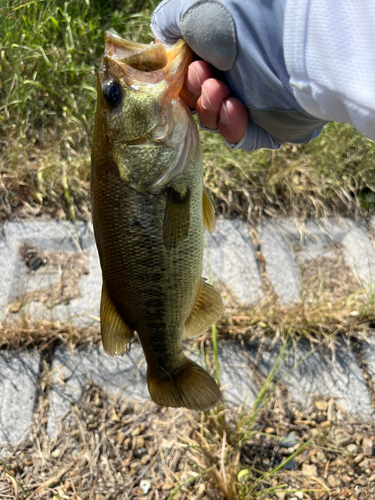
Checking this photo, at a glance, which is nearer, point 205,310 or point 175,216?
point 175,216

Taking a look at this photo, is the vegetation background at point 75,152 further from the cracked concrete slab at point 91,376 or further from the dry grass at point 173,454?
the dry grass at point 173,454

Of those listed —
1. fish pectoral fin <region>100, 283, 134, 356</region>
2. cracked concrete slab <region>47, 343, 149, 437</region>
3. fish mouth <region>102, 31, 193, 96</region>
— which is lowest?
cracked concrete slab <region>47, 343, 149, 437</region>

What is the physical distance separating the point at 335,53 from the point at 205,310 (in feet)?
3.24

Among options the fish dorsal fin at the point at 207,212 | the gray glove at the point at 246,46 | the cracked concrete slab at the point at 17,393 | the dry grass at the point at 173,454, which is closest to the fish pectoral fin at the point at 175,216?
the fish dorsal fin at the point at 207,212

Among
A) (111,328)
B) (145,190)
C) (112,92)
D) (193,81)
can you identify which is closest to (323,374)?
(111,328)

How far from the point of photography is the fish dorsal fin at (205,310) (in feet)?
5.59

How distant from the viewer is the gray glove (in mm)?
1345

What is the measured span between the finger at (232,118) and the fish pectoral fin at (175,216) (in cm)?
32

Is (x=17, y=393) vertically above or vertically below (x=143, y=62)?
below

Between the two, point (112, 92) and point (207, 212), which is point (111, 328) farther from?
point (112, 92)

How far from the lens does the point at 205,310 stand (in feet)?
5.61

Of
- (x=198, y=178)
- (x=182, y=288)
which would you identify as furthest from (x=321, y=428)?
(x=198, y=178)

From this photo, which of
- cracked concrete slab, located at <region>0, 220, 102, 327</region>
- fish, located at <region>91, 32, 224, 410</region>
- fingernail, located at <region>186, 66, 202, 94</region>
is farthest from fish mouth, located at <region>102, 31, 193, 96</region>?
cracked concrete slab, located at <region>0, 220, 102, 327</region>

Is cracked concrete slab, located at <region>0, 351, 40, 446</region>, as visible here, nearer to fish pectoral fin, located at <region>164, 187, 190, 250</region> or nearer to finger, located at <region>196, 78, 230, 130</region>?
fish pectoral fin, located at <region>164, 187, 190, 250</region>
